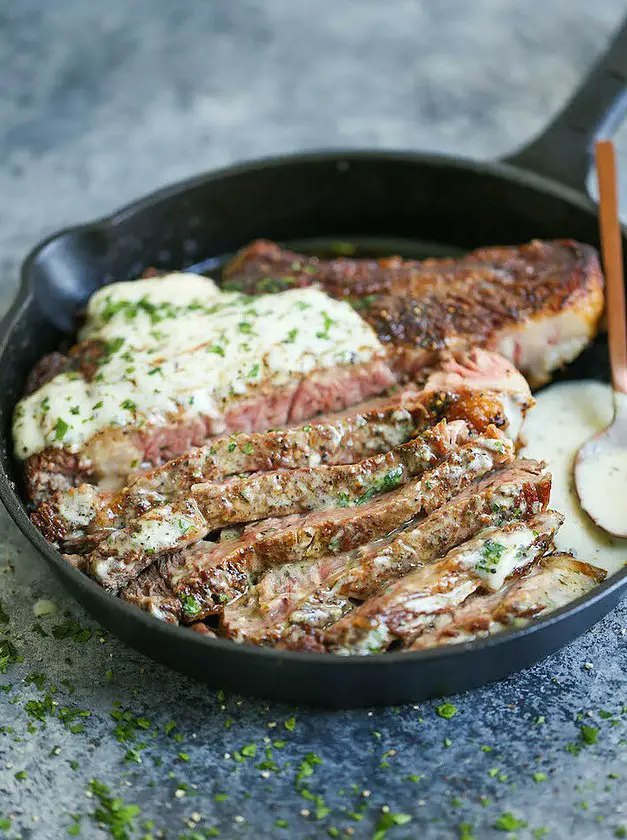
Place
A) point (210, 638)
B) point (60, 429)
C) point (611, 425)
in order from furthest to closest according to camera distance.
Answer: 1. point (611, 425)
2. point (60, 429)
3. point (210, 638)

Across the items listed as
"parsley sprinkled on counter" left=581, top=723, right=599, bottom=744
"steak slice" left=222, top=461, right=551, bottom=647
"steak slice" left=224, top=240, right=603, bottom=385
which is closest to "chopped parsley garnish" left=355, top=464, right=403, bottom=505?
"steak slice" left=222, top=461, right=551, bottom=647

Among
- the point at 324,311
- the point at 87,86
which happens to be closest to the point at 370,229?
the point at 324,311

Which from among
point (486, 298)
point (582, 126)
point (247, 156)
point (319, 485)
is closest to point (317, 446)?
point (319, 485)

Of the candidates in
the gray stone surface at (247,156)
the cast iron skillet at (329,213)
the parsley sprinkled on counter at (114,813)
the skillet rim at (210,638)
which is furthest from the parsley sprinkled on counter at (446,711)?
the cast iron skillet at (329,213)

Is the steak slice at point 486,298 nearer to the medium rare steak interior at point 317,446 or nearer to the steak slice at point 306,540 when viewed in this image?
the medium rare steak interior at point 317,446

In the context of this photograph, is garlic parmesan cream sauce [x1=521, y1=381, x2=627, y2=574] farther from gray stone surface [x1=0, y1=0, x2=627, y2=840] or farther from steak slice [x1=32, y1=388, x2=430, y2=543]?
steak slice [x1=32, y1=388, x2=430, y2=543]

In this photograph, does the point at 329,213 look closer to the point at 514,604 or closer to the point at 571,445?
the point at 571,445

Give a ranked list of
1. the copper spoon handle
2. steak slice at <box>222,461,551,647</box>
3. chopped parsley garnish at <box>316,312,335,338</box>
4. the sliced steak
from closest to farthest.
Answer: steak slice at <box>222,461,551,647</box> → the sliced steak → chopped parsley garnish at <box>316,312,335,338</box> → the copper spoon handle
